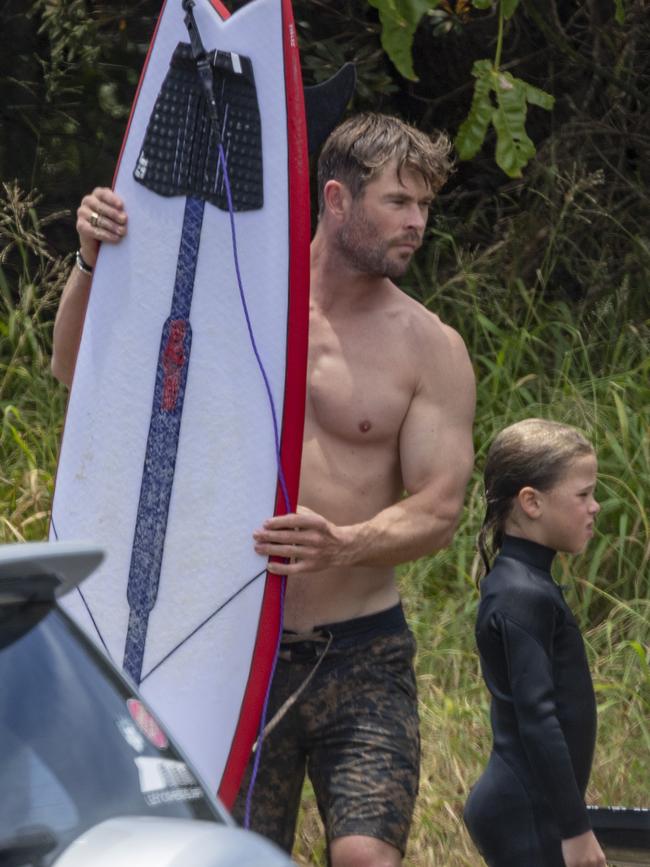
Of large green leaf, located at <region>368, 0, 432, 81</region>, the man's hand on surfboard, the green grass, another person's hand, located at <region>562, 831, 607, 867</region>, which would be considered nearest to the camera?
another person's hand, located at <region>562, 831, 607, 867</region>

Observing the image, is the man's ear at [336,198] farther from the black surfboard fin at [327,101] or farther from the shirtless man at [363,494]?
the black surfboard fin at [327,101]

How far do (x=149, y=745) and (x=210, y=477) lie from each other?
1608mm

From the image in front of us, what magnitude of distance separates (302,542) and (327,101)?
3.47 ft

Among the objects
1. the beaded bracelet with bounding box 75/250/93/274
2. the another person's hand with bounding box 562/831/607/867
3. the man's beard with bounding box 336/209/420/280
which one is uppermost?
the beaded bracelet with bounding box 75/250/93/274

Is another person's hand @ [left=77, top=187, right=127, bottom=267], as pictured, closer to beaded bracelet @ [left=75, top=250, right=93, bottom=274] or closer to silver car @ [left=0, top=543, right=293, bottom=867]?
beaded bracelet @ [left=75, top=250, right=93, bottom=274]

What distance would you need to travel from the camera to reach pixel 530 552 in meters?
3.52

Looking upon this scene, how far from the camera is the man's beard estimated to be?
369 centimetres

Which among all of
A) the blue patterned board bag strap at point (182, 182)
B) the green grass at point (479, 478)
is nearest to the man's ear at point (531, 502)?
the blue patterned board bag strap at point (182, 182)

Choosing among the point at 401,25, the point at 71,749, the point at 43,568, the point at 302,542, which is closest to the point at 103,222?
the point at 302,542

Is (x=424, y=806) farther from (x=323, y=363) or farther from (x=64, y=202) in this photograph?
(x=64, y=202)

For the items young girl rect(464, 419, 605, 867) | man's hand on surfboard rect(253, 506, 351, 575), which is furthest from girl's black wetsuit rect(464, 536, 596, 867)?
man's hand on surfboard rect(253, 506, 351, 575)

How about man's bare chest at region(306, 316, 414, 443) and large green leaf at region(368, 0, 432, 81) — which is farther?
large green leaf at region(368, 0, 432, 81)

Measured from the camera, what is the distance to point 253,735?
139 inches

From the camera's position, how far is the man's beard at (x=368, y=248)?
145 inches
